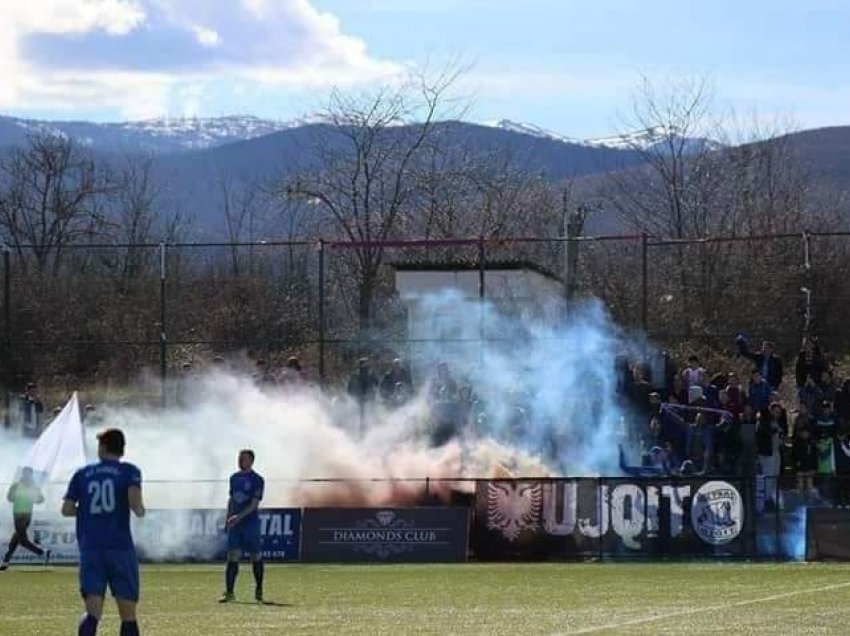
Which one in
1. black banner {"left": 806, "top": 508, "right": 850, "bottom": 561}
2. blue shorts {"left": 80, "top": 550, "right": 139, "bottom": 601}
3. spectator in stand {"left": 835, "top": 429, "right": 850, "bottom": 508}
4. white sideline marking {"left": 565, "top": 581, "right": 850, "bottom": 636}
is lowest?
white sideline marking {"left": 565, "top": 581, "right": 850, "bottom": 636}

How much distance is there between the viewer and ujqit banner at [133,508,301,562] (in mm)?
32812

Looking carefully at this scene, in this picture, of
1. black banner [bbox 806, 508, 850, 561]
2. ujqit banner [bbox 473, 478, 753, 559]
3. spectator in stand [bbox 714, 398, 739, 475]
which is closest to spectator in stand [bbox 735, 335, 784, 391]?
spectator in stand [bbox 714, 398, 739, 475]

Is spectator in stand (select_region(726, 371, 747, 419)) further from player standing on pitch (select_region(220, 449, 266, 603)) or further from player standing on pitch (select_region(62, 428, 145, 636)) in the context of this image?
player standing on pitch (select_region(62, 428, 145, 636))

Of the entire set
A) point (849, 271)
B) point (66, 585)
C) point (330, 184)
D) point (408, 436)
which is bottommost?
point (66, 585)

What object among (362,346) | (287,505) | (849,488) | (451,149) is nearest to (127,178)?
(451,149)

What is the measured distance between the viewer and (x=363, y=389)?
120ft

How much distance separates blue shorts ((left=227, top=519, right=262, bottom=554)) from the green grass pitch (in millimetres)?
651

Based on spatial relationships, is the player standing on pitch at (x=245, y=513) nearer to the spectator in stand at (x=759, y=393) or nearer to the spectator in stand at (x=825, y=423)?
the spectator in stand at (x=759, y=393)

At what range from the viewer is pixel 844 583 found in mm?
24328

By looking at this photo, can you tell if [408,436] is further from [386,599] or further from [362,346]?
[386,599]

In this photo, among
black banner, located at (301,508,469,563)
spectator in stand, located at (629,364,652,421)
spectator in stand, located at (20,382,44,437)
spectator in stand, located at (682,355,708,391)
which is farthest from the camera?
spectator in stand, located at (20,382,44,437)

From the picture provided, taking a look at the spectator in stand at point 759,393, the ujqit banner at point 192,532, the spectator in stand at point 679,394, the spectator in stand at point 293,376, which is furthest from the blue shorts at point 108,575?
the spectator in stand at point 293,376

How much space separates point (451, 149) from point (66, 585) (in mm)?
42539

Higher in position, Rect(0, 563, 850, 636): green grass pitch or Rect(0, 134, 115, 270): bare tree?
Rect(0, 134, 115, 270): bare tree
